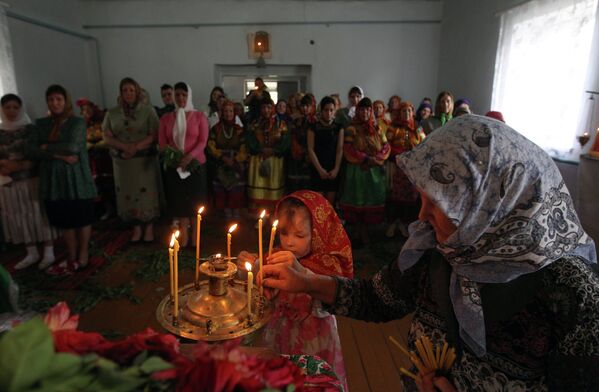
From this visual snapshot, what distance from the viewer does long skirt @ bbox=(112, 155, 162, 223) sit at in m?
4.14

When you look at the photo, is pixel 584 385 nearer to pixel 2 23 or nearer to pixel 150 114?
pixel 150 114

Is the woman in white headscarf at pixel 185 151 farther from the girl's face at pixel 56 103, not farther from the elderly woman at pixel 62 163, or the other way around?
the girl's face at pixel 56 103

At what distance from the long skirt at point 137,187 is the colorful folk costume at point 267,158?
110cm

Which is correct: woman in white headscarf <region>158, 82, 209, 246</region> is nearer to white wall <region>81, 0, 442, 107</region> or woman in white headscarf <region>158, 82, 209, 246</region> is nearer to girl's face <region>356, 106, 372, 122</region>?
girl's face <region>356, 106, 372, 122</region>

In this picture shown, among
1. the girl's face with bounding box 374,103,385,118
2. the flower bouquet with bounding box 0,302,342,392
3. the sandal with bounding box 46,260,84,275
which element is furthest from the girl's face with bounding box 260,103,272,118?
the flower bouquet with bounding box 0,302,342,392

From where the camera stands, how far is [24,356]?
0.41 m

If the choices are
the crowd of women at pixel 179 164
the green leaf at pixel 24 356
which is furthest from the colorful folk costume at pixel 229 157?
the green leaf at pixel 24 356

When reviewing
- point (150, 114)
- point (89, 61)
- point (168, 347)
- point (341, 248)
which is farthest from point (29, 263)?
point (89, 61)

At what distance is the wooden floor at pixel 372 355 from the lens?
223 centimetres

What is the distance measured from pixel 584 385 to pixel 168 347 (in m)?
0.82

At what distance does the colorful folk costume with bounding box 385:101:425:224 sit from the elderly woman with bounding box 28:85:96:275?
10.3ft

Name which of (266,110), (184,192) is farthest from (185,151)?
(266,110)

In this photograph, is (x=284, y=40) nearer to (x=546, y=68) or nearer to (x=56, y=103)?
(x=546, y=68)

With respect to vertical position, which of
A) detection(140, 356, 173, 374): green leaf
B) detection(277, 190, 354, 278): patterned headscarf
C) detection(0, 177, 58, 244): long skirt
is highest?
detection(140, 356, 173, 374): green leaf
